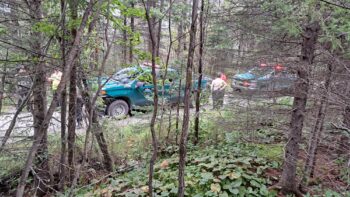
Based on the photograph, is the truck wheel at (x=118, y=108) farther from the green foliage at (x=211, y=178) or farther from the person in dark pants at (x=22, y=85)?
the person in dark pants at (x=22, y=85)

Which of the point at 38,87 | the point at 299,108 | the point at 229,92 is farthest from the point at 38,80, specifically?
the point at 299,108

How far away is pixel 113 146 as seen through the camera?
20.0 feet

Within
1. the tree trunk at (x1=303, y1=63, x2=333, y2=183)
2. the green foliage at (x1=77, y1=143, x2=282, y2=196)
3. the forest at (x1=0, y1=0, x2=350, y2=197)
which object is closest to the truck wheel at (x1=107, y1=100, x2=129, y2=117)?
the forest at (x1=0, y1=0, x2=350, y2=197)

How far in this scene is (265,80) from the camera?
420 cm

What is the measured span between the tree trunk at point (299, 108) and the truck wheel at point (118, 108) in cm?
559

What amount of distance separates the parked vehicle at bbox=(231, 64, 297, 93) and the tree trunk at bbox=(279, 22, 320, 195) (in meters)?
0.23

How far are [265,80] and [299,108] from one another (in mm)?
791

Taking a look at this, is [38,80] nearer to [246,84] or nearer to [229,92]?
[229,92]

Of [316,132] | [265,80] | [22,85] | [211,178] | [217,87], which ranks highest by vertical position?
[265,80]

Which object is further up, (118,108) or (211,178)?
(118,108)

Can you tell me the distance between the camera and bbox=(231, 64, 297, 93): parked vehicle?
3869 mm

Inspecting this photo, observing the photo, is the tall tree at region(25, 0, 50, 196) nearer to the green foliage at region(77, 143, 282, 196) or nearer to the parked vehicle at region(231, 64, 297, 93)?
the green foliage at region(77, 143, 282, 196)

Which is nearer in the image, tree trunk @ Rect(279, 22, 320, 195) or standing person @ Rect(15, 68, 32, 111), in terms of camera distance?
tree trunk @ Rect(279, 22, 320, 195)

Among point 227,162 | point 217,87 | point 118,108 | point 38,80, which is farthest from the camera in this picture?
point 118,108
